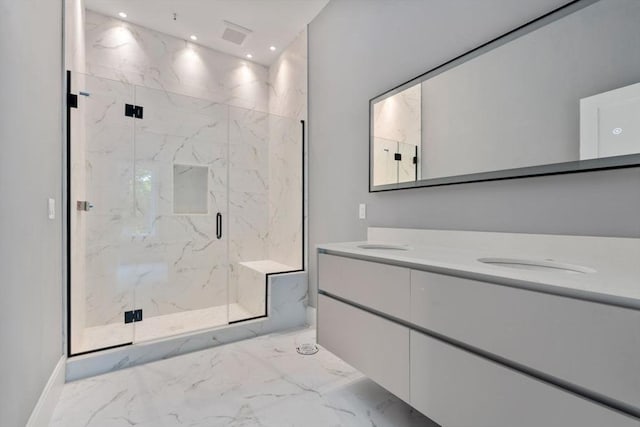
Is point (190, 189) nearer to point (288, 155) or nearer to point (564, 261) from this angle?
point (288, 155)

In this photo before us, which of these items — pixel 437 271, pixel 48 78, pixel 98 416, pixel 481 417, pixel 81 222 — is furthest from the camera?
pixel 81 222

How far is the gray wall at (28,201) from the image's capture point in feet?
3.42

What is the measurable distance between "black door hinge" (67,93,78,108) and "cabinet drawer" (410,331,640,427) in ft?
8.53

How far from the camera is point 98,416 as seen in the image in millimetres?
1530

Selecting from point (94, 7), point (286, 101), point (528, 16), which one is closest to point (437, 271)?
point (528, 16)

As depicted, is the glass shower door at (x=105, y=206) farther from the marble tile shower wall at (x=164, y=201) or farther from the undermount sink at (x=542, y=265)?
the undermount sink at (x=542, y=265)

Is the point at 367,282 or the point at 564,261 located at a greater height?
the point at 564,261

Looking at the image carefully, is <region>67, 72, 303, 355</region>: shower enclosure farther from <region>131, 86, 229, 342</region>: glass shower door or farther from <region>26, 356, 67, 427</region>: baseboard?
<region>26, 356, 67, 427</region>: baseboard

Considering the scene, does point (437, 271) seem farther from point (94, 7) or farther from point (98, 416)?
point (94, 7)

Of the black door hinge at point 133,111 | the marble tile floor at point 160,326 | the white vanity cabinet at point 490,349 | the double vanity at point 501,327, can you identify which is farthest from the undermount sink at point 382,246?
the black door hinge at point 133,111

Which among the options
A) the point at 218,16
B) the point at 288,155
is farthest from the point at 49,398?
the point at 218,16

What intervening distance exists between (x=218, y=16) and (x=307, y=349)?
3.19 m

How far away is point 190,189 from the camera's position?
3.03 metres

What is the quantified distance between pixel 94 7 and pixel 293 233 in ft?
9.40
